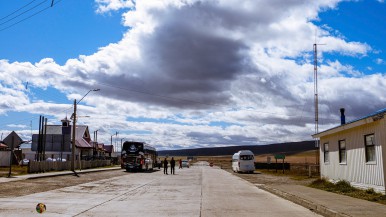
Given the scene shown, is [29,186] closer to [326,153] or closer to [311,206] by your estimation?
[311,206]

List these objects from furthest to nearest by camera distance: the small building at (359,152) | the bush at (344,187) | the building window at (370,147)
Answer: the bush at (344,187), the building window at (370,147), the small building at (359,152)

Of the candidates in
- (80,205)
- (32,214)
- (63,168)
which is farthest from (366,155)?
(63,168)

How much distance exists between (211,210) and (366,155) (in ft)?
29.2

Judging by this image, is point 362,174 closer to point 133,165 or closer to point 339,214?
point 339,214

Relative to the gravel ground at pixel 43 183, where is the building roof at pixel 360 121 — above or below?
above

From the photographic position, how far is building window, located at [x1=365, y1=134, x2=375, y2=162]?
17.9 metres

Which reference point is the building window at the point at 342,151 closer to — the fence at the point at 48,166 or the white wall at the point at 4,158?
the fence at the point at 48,166

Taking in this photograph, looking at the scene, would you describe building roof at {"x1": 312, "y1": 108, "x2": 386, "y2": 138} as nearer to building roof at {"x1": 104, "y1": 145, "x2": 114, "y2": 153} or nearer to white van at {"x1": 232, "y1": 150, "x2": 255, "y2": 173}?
white van at {"x1": 232, "y1": 150, "x2": 255, "y2": 173}

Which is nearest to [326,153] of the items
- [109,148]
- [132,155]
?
[132,155]

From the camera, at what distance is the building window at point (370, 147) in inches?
706

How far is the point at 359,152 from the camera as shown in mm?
19406

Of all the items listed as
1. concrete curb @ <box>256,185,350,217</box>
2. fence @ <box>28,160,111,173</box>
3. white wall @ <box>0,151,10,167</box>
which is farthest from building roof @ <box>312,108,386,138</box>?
white wall @ <box>0,151,10,167</box>

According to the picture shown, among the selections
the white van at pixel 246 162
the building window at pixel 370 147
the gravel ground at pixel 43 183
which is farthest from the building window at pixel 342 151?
the white van at pixel 246 162

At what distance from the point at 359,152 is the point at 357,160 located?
563 mm
